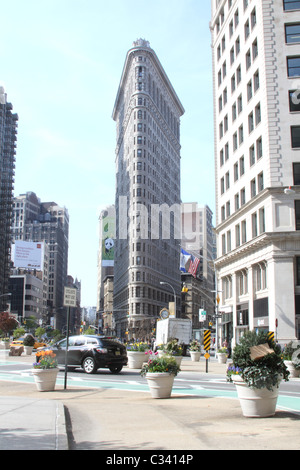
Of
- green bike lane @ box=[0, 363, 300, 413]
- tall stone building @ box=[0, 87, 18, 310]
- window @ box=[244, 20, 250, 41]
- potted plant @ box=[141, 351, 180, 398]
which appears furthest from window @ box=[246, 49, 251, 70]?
tall stone building @ box=[0, 87, 18, 310]

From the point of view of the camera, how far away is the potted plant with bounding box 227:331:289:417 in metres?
10.3

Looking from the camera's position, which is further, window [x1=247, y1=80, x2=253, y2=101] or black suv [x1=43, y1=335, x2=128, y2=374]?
window [x1=247, y1=80, x2=253, y2=101]

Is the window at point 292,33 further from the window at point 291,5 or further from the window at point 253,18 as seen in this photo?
the window at point 253,18

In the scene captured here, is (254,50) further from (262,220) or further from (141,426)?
(141,426)

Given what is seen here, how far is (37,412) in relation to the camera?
10.5 metres

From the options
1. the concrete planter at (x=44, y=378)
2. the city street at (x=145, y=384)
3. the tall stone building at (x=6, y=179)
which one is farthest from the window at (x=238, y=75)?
the tall stone building at (x=6, y=179)

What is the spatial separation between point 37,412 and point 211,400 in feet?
18.5

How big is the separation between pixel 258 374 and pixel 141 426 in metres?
2.69

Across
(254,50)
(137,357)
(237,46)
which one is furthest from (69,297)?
(237,46)

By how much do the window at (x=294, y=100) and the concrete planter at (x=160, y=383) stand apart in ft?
107

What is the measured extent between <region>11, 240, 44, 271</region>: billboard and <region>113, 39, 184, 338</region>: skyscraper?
2457 cm

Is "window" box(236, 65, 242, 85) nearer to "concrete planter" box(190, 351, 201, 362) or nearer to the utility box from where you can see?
the utility box

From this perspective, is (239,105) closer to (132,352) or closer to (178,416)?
(132,352)
